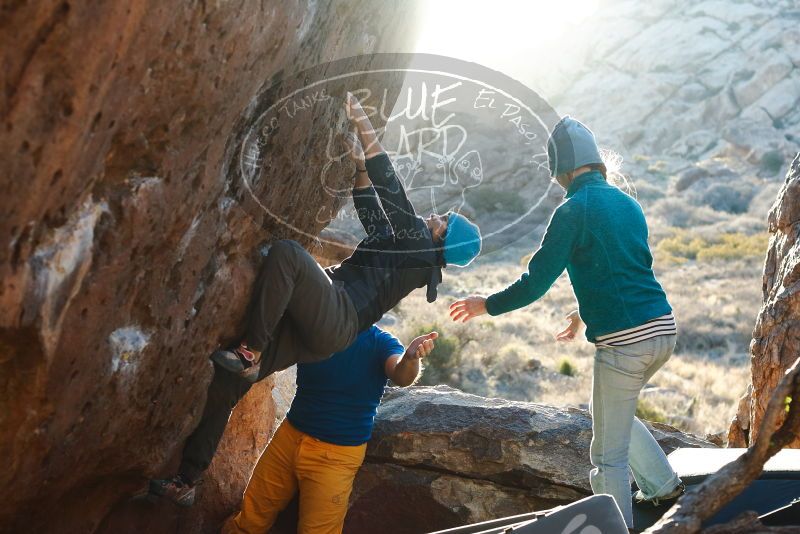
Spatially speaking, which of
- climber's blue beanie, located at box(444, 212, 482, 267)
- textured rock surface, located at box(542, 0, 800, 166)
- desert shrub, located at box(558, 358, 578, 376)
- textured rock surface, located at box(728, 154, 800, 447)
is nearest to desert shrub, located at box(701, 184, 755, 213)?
textured rock surface, located at box(542, 0, 800, 166)

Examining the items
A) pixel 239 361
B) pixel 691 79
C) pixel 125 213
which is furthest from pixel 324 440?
pixel 691 79

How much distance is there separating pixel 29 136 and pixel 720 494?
252 cm

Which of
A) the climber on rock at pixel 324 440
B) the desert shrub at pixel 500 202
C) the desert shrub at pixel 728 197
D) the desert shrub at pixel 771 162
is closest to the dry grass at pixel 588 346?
the desert shrub at pixel 500 202

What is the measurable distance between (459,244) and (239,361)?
4.40ft

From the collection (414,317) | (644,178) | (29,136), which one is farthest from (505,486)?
(644,178)

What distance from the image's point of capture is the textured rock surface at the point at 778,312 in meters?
5.57

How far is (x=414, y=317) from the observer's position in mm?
19234

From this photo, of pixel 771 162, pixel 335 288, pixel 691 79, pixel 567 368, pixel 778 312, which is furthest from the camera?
pixel 691 79

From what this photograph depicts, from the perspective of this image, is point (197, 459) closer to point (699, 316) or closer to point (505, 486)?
point (505, 486)

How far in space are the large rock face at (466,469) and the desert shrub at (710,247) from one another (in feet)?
72.9

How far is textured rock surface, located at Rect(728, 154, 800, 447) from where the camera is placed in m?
5.57

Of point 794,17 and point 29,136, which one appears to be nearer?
point 29,136

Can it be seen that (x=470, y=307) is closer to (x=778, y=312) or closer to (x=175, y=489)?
(x=175, y=489)

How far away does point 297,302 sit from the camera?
423cm
